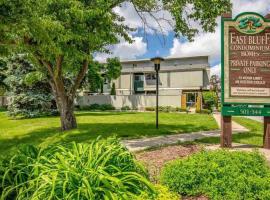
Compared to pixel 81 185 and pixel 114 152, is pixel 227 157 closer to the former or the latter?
pixel 114 152

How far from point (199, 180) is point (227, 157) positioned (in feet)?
3.72

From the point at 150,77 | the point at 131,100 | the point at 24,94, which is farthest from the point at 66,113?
the point at 150,77

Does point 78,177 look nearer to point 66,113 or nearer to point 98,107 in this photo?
point 66,113

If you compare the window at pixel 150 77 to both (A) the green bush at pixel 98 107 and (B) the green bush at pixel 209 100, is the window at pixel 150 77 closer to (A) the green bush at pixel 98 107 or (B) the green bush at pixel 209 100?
(A) the green bush at pixel 98 107

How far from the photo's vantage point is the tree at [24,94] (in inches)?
1168

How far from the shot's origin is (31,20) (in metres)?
9.80

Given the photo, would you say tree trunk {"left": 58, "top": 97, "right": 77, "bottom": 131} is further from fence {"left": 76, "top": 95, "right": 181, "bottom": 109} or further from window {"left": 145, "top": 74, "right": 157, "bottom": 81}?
window {"left": 145, "top": 74, "right": 157, "bottom": 81}

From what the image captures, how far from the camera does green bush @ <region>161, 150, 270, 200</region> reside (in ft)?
15.9

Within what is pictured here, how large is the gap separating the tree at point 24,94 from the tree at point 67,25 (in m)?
13.7

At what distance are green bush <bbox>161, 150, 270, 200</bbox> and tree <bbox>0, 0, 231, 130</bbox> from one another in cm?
631

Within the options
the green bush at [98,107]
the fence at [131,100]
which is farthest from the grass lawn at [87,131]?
the green bush at [98,107]

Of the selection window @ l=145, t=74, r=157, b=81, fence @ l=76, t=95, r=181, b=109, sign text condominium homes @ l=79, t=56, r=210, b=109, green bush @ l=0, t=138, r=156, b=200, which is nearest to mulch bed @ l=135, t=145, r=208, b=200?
green bush @ l=0, t=138, r=156, b=200

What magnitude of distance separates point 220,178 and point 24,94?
89.7ft

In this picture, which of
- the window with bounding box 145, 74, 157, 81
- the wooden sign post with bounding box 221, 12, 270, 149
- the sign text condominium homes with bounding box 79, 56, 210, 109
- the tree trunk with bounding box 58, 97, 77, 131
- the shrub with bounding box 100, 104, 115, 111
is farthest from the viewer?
the window with bounding box 145, 74, 157, 81
